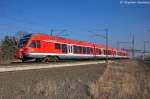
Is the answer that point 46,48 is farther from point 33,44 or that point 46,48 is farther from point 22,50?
point 22,50

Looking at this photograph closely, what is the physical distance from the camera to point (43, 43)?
21672 millimetres

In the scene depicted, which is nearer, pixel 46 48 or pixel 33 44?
pixel 33 44

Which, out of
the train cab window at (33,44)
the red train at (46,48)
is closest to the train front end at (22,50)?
the red train at (46,48)

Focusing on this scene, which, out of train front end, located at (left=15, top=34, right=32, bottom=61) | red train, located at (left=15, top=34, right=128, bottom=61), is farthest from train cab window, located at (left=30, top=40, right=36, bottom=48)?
train front end, located at (left=15, top=34, right=32, bottom=61)

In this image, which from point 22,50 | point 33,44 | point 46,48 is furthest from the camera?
point 46,48

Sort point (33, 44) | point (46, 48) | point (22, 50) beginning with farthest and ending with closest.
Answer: point (46, 48) → point (33, 44) → point (22, 50)

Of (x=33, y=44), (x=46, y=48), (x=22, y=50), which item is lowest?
(x=22, y=50)

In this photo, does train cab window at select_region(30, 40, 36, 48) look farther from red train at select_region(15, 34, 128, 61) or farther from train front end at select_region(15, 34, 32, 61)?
train front end at select_region(15, 34, 32, 61)

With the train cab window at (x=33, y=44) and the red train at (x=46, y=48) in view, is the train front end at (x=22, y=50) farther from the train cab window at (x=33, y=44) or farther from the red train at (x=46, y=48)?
the train cab window at (x=33, y=44)

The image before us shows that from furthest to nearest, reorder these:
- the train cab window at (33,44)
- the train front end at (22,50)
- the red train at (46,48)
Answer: the train cab window at (33,44) → the red train at (46,48) → the train front end at (22,50)

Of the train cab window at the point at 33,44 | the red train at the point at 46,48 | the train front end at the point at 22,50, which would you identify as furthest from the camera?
the train cab window at the point at 33,44

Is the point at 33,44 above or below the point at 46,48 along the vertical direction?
above

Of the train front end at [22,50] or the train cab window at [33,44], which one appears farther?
the train cab window at [33,44]

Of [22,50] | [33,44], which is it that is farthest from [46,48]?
[22,50]
